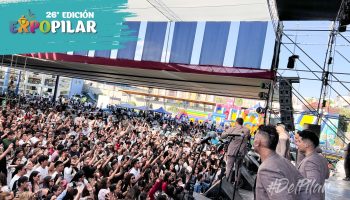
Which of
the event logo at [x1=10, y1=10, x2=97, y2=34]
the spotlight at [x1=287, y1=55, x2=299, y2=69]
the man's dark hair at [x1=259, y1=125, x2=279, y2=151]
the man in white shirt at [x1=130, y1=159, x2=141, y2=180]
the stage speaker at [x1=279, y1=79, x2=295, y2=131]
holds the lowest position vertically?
the man in white shirt at [x1=130, y1=159, x2=141, y2=180]

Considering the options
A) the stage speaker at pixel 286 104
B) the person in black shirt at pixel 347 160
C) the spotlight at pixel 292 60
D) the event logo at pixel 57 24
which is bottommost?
the person in black shirt at pixel 347 160

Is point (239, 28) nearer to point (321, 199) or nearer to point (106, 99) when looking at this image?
point (321, 199)

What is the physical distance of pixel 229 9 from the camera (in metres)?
10.2

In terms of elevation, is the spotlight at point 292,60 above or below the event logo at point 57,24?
below

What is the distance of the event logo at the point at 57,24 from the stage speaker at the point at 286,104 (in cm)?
821

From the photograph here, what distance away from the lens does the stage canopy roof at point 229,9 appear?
7258mm

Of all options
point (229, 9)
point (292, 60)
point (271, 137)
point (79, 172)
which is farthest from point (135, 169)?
point (229, 9)

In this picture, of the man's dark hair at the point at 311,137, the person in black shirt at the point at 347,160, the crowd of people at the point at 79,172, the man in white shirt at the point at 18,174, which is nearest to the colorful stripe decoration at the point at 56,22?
the crowd of people at the point at 79,172

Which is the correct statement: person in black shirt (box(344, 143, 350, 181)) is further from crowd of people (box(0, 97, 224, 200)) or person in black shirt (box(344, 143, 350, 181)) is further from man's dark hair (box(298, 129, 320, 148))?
man's dark hair (box(298, 129, 320, 148))

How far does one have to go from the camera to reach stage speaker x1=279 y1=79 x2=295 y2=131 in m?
7.80

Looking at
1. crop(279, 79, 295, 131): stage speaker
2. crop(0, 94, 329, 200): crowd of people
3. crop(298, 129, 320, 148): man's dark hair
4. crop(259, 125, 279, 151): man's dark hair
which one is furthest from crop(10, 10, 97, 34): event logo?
crop(259, 125, 279, 151): man's dark hair

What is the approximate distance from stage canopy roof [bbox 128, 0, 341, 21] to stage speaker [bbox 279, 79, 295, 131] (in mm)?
1731

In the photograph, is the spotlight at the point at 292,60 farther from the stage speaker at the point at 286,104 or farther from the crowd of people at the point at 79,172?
the crowd of people at the point at 79,172

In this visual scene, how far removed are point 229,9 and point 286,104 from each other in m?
3.88
